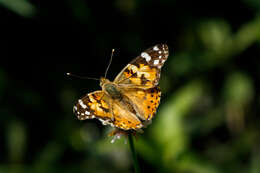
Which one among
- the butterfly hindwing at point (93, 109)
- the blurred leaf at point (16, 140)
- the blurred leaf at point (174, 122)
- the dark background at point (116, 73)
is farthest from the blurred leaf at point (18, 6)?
the blurred leaf at point (174, 122)

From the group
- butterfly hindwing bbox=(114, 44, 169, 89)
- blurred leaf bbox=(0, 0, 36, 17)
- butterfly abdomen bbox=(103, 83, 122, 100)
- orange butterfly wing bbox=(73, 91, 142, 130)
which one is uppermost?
blurred leaf bbox=(0, 0, 36, 17)

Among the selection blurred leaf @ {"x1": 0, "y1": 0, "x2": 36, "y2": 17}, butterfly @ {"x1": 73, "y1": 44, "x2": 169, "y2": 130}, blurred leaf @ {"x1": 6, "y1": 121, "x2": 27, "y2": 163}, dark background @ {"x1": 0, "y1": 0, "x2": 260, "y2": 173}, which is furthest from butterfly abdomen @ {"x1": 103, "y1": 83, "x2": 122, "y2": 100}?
blurred leaf @ {"x1": 6, "y1": 121, "x2": 27, "y2": 163}

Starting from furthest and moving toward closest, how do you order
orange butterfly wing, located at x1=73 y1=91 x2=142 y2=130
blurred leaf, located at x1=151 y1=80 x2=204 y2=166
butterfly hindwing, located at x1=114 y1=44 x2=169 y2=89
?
1. blurred leaf, located at x1=151 y1=80 x2=204 y2=166
2. butterfly hindwing, located at x1=114 y1=44 x2=169 y2=89
3. orange butterfly wing, located at x1=73 y1=91 x2=142 y2=130

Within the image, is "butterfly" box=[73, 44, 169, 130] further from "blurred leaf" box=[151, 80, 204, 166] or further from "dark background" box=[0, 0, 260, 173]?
"dark background" box=[0, 0, 260, 173]

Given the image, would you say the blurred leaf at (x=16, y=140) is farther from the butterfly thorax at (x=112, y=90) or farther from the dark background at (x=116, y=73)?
the butterfly thorax at (x=112, y=90)

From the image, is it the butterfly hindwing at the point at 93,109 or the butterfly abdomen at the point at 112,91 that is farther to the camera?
the butterfly abdomen at the point at 112,91

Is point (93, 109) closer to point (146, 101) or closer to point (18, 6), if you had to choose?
point (146, 101)
